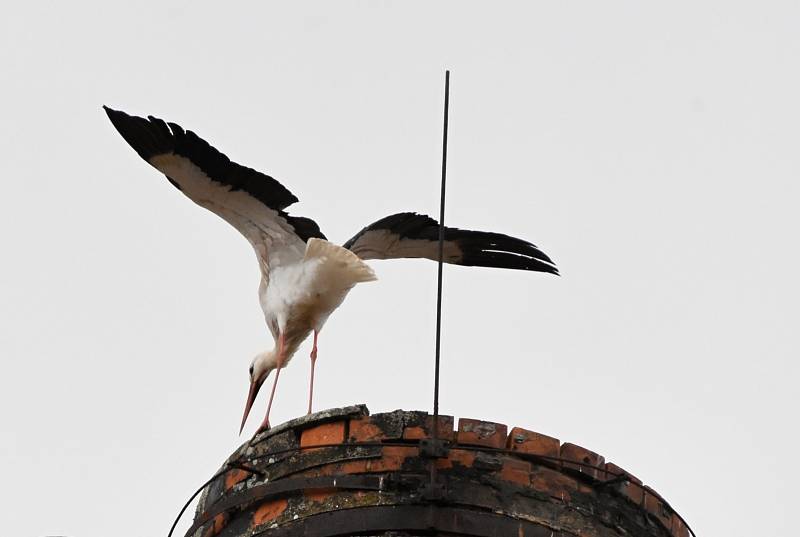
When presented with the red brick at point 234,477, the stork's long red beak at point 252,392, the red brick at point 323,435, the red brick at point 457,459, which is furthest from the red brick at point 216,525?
the stork's long red beak at point 252,392

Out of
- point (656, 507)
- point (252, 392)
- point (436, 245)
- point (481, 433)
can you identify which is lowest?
point (656, 507)

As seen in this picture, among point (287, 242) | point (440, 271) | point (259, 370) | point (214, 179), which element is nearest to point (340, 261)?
point (287, 242)

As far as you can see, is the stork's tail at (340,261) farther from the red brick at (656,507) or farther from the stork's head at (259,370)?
the red brick at (656,507)

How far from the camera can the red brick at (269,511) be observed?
6633 mm

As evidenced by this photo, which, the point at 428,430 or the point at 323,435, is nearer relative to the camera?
the point at 428,430

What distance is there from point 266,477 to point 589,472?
54.6 inches

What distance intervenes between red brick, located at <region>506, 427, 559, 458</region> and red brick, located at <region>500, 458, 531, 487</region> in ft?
0.33

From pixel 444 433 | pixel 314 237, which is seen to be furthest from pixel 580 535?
pixel 314 237

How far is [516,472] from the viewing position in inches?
261

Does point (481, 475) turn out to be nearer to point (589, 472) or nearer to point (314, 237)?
point (589, 472)

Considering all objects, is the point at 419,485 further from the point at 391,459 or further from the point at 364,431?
the point at 364,431

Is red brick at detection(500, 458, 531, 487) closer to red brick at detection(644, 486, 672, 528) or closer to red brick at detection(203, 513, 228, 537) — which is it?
red brick at detection(644, 486, 672, 528)

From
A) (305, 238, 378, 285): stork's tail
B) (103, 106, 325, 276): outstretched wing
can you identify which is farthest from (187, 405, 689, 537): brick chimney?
(103, 106, 325, 276): outstretched wing

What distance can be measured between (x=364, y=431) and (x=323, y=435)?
8.2 inches
